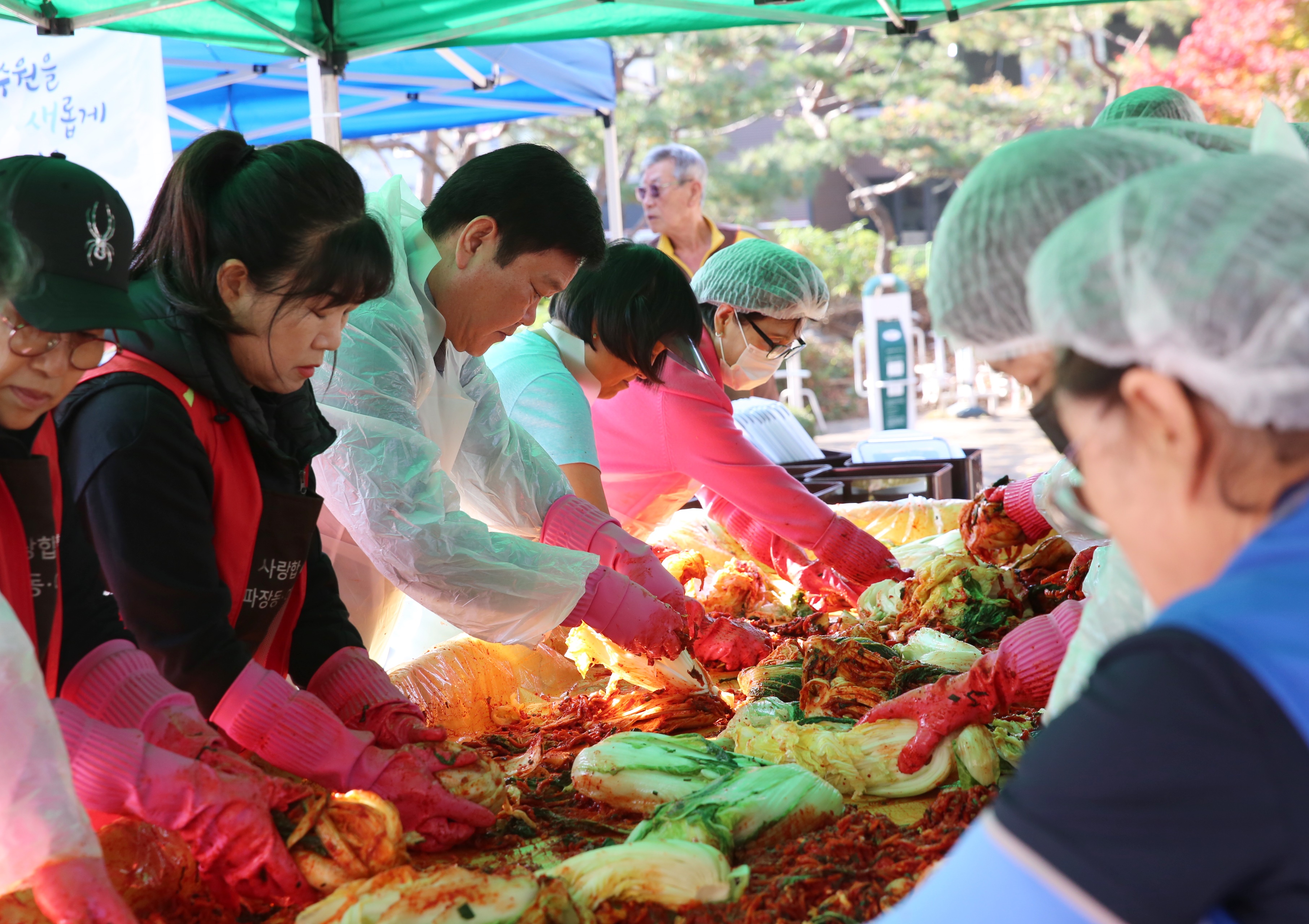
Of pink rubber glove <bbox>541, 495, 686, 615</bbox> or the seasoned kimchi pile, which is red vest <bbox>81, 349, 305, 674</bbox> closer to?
the seasoned kimchi pile

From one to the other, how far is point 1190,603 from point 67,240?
1.26 metres

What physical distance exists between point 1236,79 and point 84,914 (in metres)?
12.8

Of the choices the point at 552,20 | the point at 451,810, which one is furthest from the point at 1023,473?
the point at 451,810

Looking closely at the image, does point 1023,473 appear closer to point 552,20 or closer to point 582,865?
point 552,20

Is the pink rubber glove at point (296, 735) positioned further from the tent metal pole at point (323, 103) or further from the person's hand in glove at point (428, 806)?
the tent metal pole at point (323, 103)

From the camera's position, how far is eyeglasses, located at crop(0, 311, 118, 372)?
1320 millimetres

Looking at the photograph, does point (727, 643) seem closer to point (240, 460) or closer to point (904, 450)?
point (240, 460)

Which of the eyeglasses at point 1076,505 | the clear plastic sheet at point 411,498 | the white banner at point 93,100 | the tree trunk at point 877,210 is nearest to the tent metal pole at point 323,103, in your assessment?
the white banner at point 93,100

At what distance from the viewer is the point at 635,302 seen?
10.1 ft

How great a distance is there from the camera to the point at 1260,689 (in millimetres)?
777

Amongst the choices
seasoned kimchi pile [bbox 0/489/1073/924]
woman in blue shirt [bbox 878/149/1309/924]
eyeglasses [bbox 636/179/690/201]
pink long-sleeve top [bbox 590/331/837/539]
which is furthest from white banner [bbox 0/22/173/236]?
woman in blue shirt [bbox 878/149/1309/924]

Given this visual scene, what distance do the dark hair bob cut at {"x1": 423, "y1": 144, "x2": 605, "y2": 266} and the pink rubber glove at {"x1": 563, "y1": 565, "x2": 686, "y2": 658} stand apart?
0.73 meters

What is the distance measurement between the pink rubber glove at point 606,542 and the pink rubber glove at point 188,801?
133cm

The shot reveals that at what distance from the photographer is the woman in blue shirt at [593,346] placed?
121 inches
